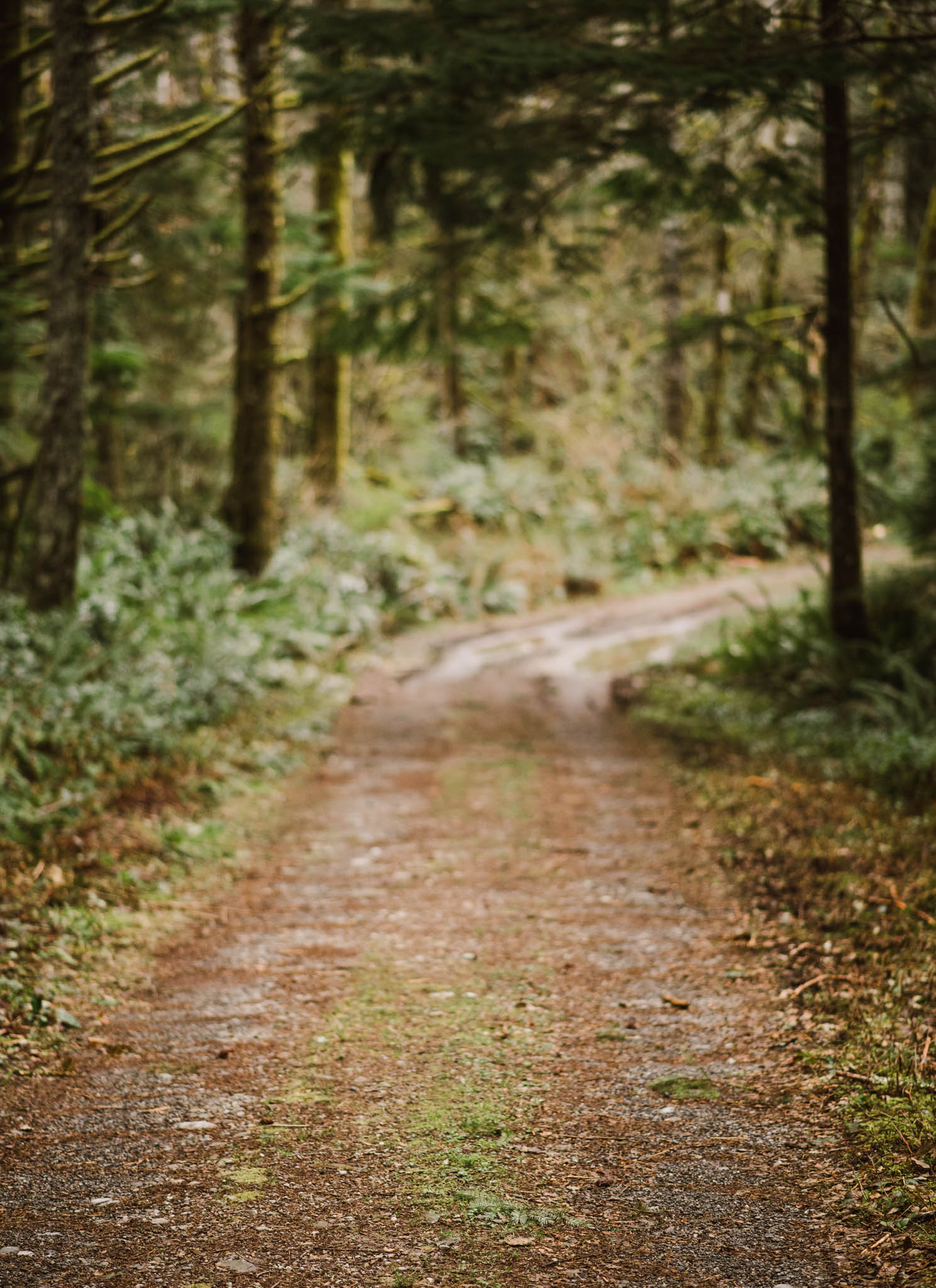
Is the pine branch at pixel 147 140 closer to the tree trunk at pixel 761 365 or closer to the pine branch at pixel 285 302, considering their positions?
the pine branch at pixel 285 302

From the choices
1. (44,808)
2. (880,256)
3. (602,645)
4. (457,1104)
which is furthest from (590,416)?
(457,1104)

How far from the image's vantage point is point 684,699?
10930 mm

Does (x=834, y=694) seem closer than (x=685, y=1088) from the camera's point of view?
No

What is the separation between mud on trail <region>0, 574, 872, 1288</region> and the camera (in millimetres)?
2783

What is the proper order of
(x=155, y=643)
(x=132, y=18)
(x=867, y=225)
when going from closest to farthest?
(x=132, y=18) → (x=155, y=643) → (x=867, y=225)

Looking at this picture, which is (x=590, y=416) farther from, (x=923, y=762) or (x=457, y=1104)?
(x=457, y=1104)

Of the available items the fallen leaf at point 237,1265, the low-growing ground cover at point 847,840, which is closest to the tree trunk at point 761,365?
the low-growing ground cover at point 847,840

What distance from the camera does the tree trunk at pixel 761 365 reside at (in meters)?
27.0

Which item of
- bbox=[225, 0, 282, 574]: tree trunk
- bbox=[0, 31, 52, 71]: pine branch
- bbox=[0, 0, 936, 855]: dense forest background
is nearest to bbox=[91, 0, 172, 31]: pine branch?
bbox=[0, 0, 936, 855]: dense forest background

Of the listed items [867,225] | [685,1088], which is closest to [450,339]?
[867,225]

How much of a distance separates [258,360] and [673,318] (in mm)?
15796

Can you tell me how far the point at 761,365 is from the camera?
28.2 metres

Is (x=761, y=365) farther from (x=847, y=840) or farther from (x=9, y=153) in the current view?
(x=847, y=840)

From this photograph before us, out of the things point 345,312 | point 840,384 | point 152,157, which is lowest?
point 840,384
